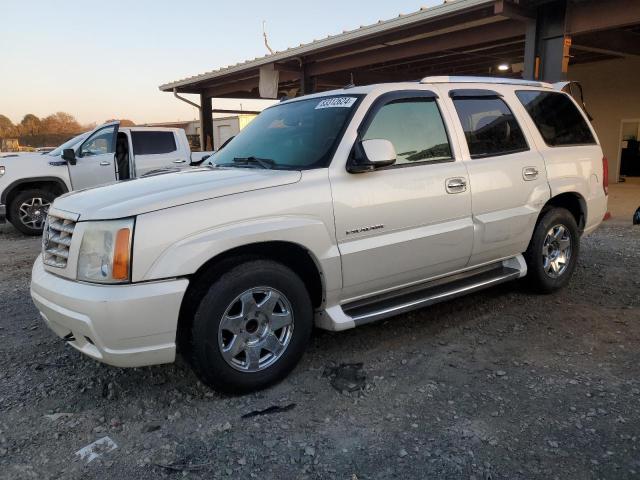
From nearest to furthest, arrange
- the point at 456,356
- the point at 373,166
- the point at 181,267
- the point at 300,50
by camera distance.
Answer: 1. the point at 181,267
2. the point at 373,166
3. the point at 456,356
4. the point at 300,50

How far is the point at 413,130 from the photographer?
383 centimetres

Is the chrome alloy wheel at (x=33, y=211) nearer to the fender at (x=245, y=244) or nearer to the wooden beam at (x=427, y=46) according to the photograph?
the fender at (x=245, y=244)

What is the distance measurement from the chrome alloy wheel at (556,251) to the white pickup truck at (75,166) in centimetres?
590

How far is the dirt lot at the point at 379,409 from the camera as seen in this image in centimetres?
254

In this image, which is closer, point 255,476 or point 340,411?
point 255,476

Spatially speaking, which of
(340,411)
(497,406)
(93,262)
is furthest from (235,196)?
(497,406)

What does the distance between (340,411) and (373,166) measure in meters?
1.52

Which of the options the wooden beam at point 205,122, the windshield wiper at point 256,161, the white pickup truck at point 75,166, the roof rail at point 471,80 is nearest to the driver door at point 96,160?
the white pickup truck at point 75,166

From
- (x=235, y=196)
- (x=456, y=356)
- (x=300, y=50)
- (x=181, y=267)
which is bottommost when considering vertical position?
(x=456, y=356)

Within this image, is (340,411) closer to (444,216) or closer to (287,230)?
(287,230)

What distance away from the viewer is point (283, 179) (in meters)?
3.20

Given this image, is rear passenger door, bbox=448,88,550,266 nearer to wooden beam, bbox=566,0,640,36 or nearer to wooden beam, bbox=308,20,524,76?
wooden beam, bbox=566,0,640,36

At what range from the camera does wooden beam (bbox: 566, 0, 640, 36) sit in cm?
789

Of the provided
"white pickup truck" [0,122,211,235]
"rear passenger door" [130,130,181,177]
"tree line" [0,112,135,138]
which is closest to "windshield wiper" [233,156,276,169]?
"white pickup truck" [0,122,211,235]
